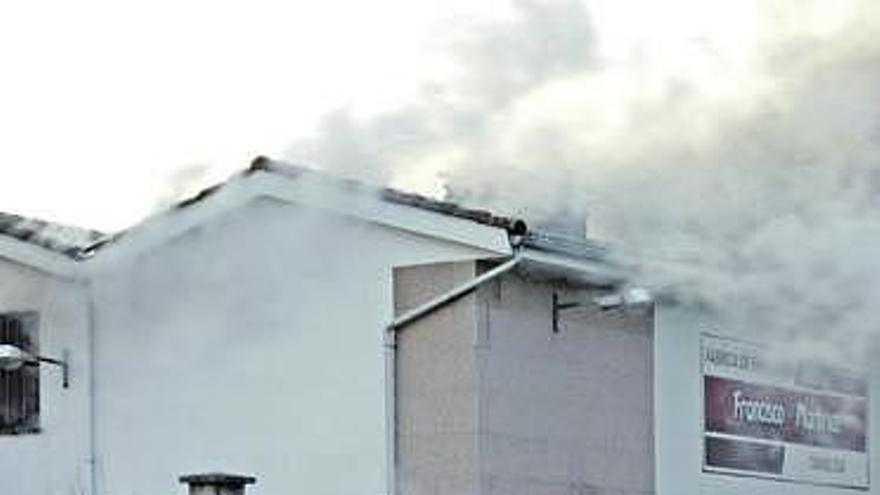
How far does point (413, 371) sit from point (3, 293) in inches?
148

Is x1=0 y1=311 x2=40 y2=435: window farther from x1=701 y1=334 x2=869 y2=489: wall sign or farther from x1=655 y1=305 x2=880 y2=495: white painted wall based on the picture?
x1=701 y1=334 x2=869 y2=489: wall sign

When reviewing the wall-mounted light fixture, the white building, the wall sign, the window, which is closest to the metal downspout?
the white building

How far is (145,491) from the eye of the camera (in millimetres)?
16188

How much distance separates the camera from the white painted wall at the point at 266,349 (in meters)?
15.2

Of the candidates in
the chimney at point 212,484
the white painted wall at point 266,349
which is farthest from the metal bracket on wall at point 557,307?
the chimney at point 212,484

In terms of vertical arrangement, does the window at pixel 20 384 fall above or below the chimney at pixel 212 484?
above

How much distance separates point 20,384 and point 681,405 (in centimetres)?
A: 510

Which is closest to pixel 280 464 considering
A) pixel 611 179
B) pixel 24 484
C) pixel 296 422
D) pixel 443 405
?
pixel 296 422

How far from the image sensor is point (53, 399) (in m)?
16.8

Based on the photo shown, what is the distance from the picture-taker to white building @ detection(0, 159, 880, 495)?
14.9 metres

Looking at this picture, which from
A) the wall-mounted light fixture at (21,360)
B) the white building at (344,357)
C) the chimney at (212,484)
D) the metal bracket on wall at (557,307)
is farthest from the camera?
the metal bracket on wall at (557,307)

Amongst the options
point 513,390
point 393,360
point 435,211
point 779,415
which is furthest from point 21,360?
point 779,415

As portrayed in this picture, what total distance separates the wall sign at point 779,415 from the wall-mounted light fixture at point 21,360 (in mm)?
4871

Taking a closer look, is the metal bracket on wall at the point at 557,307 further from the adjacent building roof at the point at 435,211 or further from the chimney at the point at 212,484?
the chimney at the point at 212,484
